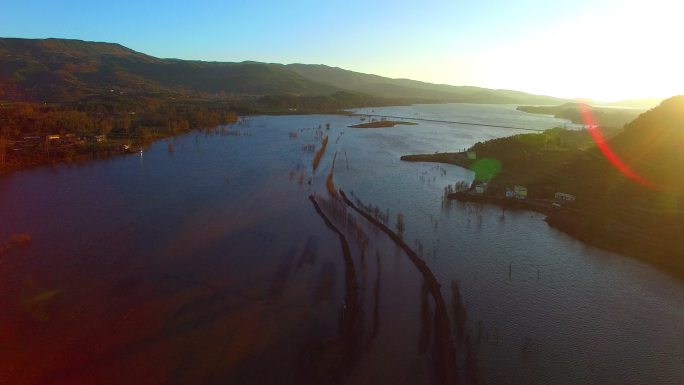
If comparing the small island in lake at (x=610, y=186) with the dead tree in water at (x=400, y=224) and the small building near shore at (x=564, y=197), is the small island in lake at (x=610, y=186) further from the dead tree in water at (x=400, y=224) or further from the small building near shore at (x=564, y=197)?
the dead tree in water at (x=400, y=224)

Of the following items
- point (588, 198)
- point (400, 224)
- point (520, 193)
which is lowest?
point (400, 224)

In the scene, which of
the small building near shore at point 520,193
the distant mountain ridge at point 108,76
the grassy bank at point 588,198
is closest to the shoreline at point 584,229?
the grassy bank at point 588,198

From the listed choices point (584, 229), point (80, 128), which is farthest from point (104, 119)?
point (584, 229)

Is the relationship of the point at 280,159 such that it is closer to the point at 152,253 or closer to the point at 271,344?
the point at 152,253

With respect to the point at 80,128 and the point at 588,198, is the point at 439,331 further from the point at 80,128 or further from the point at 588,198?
the point at 80,128

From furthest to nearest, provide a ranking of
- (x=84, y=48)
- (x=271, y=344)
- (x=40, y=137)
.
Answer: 1. (x=84, y=48)
2. (x=40, y=137)
3. (x=271, y=344)

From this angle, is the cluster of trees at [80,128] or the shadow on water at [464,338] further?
the cluster of trees at [80,128]

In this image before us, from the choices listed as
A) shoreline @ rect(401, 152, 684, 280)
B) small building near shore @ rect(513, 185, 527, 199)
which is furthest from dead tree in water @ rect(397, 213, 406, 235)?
small building near shore @ rect(513, 185, 527, 199)

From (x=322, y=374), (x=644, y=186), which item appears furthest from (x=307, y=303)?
(x=644, y=186)
